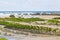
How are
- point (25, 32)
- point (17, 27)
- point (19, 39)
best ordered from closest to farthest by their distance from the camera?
point (19, 39)
point (25, 32)
point (17, 27)

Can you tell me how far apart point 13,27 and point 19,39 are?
948 cm

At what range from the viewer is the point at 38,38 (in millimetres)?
27016

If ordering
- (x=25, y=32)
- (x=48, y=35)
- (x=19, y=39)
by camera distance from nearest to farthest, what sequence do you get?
(x=19, y=39), (x=48, y=35), (x=25, y=32)

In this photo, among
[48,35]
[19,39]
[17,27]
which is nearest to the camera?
[19,39]

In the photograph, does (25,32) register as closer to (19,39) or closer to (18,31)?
(18,31)

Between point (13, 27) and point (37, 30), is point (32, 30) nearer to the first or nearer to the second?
point (37, 30)

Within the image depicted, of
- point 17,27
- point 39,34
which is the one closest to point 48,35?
A: point 39,34

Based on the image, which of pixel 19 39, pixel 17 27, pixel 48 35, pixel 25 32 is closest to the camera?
pixel 19 39

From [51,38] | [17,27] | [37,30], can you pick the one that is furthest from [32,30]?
[51,38]

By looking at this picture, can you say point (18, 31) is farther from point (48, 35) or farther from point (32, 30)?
point (48, 35)

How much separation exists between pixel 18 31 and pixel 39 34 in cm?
362

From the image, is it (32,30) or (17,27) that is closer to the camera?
(32,30)

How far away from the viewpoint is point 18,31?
1273 inches

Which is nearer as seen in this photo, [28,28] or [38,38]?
[38,38]
